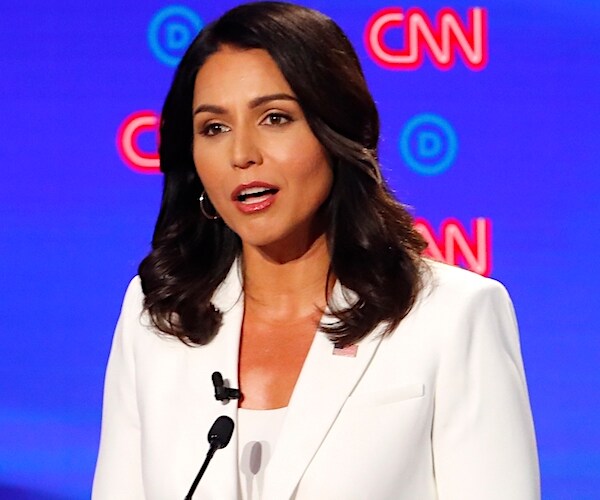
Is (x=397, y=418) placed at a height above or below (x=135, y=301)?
below

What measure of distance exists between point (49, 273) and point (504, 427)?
168 cm

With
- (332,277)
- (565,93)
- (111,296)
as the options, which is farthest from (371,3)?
(332,277)

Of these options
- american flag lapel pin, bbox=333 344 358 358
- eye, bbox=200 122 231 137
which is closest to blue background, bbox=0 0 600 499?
eye, bbox=200 122 231 137

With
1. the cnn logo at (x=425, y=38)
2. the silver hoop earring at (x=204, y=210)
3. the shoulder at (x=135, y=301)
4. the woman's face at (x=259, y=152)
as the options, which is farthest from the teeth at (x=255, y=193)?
the cnn logo at (x=425, y=38)

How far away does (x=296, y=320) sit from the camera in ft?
7.10

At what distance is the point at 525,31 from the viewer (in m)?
3.19

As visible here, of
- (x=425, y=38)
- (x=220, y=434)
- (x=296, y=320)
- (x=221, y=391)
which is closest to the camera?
(x=220, y=434)

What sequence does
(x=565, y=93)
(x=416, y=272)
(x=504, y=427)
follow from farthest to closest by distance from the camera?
(x=565, y=93) → (x=416, y=272) → (x=504, y=427)

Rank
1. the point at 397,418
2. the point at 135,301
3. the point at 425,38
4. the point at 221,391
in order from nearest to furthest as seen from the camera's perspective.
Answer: the point at 397,418, the point at 221,391, the point at 135,301, the point at 425,38

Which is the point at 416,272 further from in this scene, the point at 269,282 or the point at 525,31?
the point at 525,31

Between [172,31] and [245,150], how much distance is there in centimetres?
131

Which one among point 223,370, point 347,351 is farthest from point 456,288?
point 223,370

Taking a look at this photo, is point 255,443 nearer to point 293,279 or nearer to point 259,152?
point 293,279

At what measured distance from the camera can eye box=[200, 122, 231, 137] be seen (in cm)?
209
